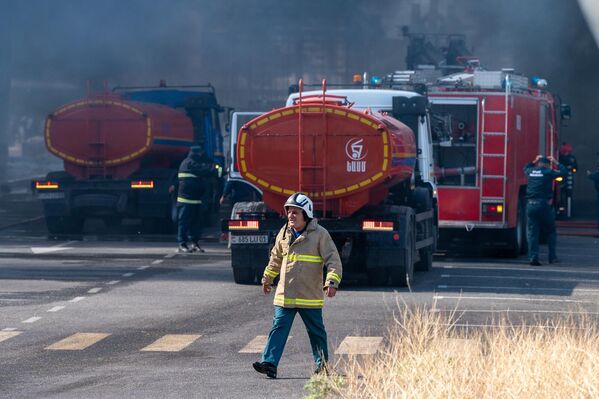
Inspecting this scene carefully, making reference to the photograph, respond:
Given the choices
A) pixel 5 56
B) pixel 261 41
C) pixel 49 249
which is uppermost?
pixel 261 41

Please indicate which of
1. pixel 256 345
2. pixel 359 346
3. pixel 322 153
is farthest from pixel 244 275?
pixel 359 346

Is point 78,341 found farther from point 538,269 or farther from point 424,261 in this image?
point 538,269

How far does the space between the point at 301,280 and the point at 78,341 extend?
2730 mm

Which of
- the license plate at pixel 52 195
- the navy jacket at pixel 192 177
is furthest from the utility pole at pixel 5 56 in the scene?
the navy jacket at pixel 192 177

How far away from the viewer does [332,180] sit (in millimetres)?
15836

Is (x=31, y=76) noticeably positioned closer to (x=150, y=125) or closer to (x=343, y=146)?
(x=150, y=125)

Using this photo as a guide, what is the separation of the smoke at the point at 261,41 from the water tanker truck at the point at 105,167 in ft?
44.5

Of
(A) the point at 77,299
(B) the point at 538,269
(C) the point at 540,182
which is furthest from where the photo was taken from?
(C) the point at 540,182

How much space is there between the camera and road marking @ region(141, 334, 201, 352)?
11.2m

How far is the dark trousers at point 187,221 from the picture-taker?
2083 cm

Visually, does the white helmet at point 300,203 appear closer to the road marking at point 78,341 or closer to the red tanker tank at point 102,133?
the road marking at point 78,341

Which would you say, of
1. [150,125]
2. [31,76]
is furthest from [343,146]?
[31,76]

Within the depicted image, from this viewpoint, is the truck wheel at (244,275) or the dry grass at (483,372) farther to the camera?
the truck wheel at (244,275)

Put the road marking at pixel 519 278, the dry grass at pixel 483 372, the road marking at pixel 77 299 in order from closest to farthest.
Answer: the dry grass at pixel 483 372
the road marking at pixel 77 299
the road marking at pixel 519 278
